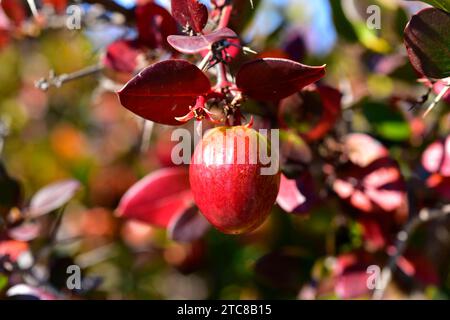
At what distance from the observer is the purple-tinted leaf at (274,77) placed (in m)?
0.69

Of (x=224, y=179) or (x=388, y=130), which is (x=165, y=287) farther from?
(x=224, y=179)

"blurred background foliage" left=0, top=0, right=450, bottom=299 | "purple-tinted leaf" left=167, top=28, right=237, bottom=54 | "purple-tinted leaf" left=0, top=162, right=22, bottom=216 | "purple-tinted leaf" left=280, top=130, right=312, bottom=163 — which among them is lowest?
"blurred background foliage" left=0, top=0, right=450, bottom=299

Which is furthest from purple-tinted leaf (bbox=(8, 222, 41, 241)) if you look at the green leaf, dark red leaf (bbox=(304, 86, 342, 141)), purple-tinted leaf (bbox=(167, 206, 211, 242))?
the green leaf

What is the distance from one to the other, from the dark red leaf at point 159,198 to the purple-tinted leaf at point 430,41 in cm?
51

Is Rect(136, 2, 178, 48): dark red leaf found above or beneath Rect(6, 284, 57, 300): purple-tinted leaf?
above

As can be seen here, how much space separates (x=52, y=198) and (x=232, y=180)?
509 millimetres

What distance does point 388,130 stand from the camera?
114 centimetres

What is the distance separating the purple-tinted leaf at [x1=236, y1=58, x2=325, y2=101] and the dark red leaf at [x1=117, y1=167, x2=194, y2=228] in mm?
414

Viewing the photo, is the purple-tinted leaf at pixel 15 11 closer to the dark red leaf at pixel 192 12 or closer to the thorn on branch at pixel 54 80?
the thorn on branch at pixel 54 80

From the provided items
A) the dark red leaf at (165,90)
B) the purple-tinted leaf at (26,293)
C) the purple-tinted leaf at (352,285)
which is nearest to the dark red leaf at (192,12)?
the dark red leaf at (165,90)

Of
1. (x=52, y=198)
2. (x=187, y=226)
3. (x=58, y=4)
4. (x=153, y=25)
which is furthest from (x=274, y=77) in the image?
(x=58, y=4)

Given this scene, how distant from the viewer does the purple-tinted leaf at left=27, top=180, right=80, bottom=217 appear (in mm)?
1071

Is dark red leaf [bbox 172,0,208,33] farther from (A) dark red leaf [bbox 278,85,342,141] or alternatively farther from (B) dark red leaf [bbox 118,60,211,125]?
(A) dark red leaf [bbox 278,85,342,141]

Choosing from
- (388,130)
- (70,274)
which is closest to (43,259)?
(70,274)
